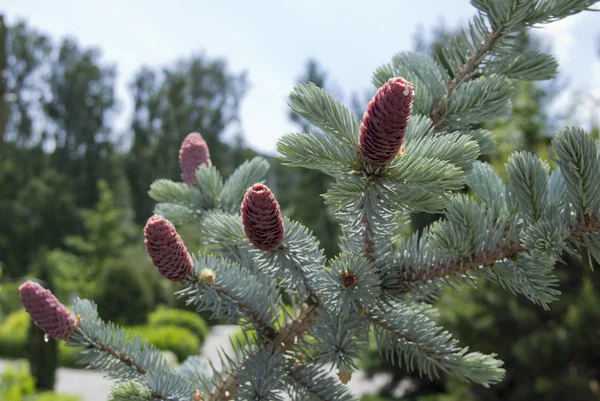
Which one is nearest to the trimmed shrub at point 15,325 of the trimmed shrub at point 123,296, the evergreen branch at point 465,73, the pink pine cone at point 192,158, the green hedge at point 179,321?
the trimmed shrub at point 123,296

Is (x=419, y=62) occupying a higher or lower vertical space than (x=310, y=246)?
higher

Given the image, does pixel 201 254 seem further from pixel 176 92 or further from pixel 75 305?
pixel 176 92

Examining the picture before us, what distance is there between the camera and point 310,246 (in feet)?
2.62

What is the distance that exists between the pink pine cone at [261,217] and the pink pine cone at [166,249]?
12 cm

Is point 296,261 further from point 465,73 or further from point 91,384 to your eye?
point 91,384

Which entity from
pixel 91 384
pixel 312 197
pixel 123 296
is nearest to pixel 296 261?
pixel 91 384

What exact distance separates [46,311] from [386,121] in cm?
61

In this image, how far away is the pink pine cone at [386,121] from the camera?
0.57m

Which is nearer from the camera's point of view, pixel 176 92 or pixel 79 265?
pixel 79 265

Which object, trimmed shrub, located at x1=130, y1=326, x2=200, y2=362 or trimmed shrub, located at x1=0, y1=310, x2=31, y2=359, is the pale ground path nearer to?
trimmed shrub, located at x1=0, y1=310, x2=31, y2=359

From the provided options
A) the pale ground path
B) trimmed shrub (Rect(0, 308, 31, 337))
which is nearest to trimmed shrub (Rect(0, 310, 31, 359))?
trimmed shrub (Rect(0, 308, 31, 337))

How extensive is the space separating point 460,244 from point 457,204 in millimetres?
58

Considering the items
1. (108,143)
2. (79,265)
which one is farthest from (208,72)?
(79,265)

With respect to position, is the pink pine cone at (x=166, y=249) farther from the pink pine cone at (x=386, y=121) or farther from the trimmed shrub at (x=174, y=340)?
the trimmed shrub at (x=174, y=340)
